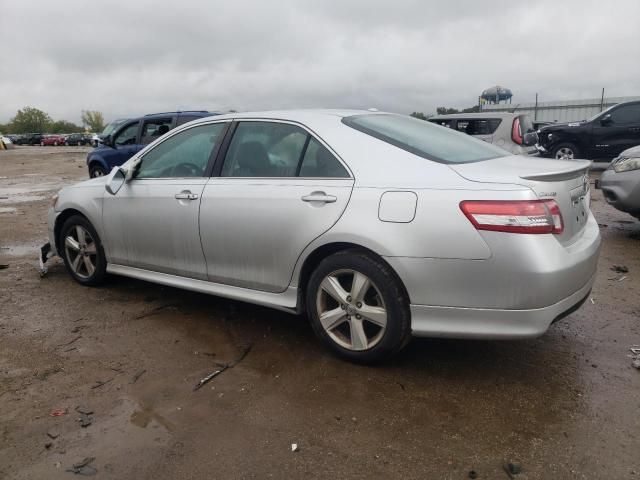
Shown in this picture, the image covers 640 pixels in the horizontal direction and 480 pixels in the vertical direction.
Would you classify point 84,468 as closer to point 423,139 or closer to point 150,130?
point 423,139

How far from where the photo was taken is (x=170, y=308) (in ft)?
14.6

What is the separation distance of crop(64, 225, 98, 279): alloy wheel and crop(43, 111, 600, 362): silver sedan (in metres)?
0.61

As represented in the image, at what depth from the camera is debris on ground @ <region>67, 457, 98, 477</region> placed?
2.39m

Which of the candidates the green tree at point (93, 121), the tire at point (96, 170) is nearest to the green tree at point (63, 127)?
the green tree at point (93, 121)

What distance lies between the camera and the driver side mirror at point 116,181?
445 centimetres

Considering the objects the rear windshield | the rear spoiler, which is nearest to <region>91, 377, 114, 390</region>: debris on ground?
the rear windshield

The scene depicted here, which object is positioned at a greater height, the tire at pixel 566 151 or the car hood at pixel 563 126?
the car hood at pixel 563 126

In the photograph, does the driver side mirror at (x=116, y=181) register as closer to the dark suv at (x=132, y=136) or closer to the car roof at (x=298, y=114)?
the car roof at (x=298, y=114)

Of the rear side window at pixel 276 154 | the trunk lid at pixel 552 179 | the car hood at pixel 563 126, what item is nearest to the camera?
the trunk lid at pixel 552 179

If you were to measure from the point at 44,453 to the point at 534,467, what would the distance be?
2215mm

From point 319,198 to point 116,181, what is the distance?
2.07 meters

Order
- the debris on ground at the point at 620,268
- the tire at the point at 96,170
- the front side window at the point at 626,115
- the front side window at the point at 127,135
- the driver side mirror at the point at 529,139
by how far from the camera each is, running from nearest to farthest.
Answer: the debris on ground at the point at 620,268 → the driver side mirror at the point at 529,139 → the front side window at the point at 127,135 → the tire at the point at 96,170 → the front side window at the point at 626,115

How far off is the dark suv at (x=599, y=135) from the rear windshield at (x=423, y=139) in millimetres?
10808

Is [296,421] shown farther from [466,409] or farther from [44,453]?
[44,453]
